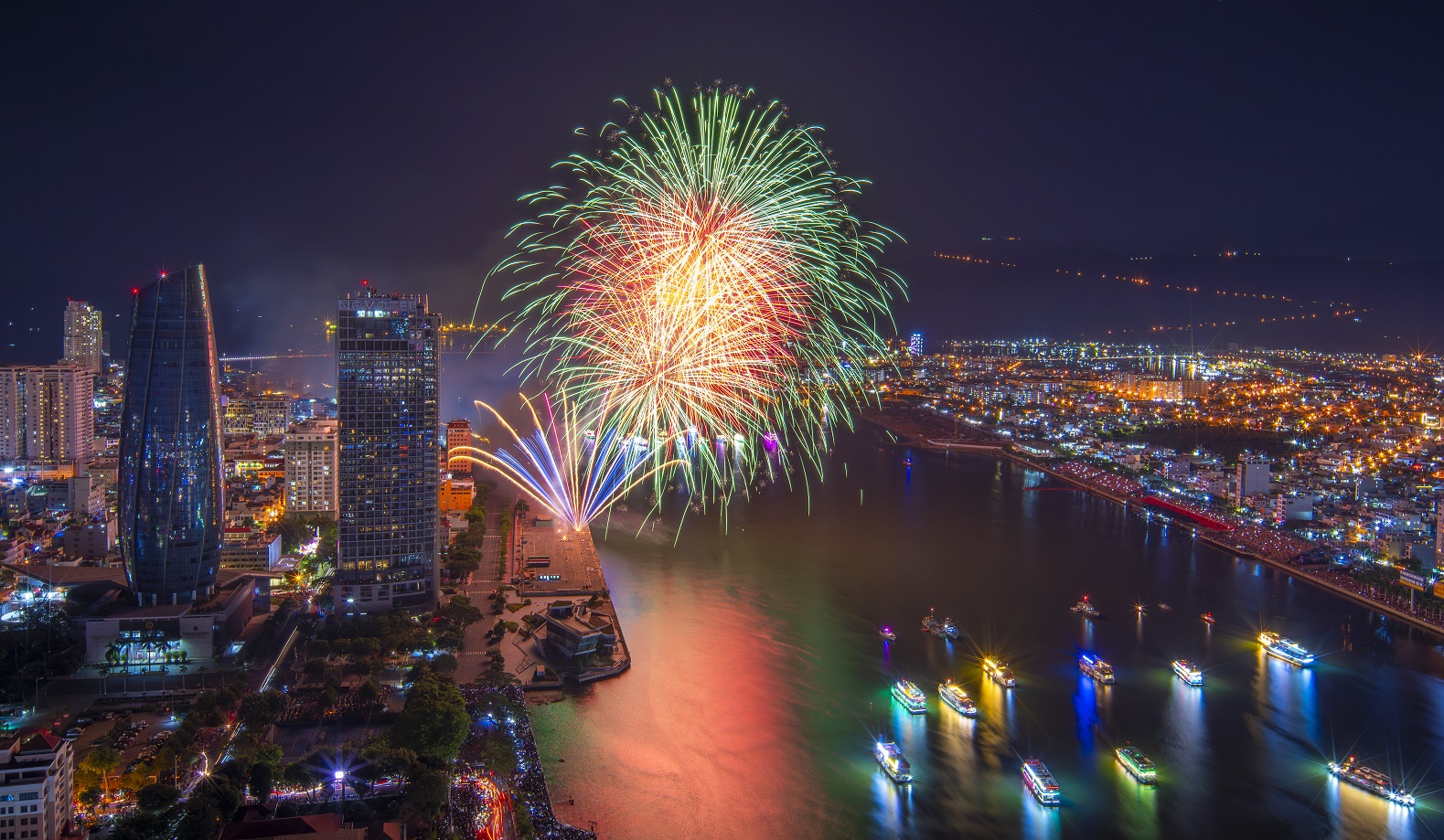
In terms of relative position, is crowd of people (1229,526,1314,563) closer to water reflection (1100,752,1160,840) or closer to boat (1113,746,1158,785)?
boat (1113,746,1158,785)

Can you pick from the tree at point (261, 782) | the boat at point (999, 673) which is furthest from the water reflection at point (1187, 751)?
the tree at point (261, 782)

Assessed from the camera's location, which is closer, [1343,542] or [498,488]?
[1343,542]

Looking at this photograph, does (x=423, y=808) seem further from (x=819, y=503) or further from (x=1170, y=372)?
(x=1170, y=372)

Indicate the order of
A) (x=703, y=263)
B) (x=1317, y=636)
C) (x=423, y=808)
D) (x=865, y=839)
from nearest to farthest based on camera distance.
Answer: (x=423, y=808) < (x=865, y=839) < (x=703, y=263) < (x=1317, y=636)

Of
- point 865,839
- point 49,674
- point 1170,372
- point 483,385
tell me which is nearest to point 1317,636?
point 865,839

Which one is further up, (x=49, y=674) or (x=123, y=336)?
(x=123, y=336)

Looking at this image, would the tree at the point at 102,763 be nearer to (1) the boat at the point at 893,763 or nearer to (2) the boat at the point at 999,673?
(1) the boat at the point at 893,763

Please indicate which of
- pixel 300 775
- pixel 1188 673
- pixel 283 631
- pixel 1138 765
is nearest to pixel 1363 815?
pixel 1138 765
